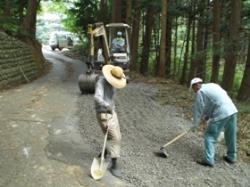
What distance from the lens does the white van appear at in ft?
172

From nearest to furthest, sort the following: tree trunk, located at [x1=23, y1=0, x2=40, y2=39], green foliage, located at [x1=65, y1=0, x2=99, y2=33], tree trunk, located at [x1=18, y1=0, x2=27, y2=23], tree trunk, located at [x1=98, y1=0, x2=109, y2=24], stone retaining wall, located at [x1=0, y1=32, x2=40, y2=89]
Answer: stone retaining wall, located at [x1=0, y1=32, x2=40, y2=89] → tree trunk, located at [x1=23, y1=0, x2=40, y2=39] → tree trunk, located at [x1=18, y1=0, x2=27, y2=23] → tree trunk, located at [x1=98, y1=0, x2=109, y2=24] → green foliage, located at [x1=65, y1=0, x2=99, y2=33]

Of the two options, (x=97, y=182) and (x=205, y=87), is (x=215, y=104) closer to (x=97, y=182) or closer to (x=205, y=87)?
(x=205, y=87)

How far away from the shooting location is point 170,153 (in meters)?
8.51

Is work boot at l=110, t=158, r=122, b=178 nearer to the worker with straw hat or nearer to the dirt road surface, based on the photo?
the worker with straw hat

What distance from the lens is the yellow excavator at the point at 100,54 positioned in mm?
14539

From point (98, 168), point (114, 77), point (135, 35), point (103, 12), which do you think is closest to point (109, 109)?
point (114, 77)

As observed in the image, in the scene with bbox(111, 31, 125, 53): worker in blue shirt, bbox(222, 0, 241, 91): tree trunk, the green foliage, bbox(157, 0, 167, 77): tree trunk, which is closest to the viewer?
bbox(222, 0, 241, 91): tree trunk

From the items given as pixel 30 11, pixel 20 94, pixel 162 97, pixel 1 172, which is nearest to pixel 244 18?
pixel 162 97

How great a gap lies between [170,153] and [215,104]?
135 centimetres

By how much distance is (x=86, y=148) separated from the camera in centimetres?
847

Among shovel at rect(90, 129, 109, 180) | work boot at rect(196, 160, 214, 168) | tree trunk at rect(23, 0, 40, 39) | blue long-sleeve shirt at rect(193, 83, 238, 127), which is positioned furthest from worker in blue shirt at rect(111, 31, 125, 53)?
shovel at rect(90, 129, 109, 180)

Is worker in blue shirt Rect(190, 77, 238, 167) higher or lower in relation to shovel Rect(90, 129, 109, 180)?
higher

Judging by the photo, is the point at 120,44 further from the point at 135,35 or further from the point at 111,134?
the point at 111,134

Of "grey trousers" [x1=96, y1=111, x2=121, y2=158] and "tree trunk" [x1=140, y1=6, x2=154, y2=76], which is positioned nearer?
"grey trousers" [x1=96, y1=111, x2=121, y2=158]
